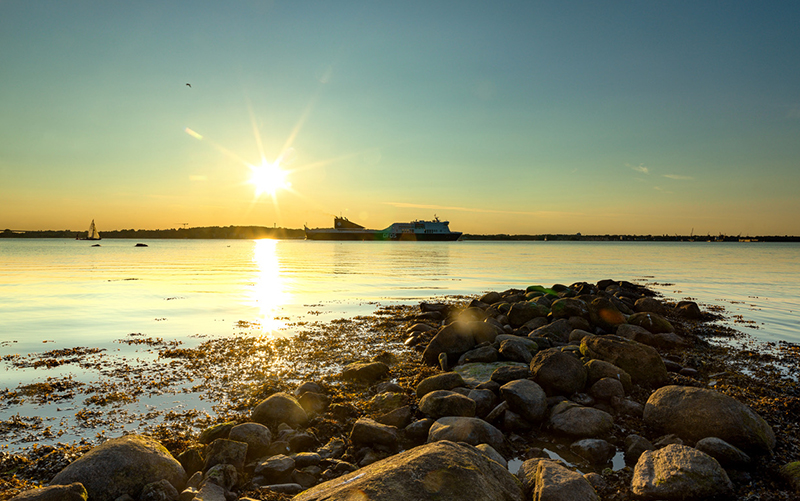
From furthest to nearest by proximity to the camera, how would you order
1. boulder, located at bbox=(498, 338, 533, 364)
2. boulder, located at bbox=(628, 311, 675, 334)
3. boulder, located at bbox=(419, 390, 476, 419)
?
boulder, located at bbox=(628, 311, 675, 334) → boulder, located at bbox=(498, 338, 533, 364) → boulder, located at bbox=(419, 390, 476, 419)

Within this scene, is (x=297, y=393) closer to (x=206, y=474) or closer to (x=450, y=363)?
(x=206, y=474)

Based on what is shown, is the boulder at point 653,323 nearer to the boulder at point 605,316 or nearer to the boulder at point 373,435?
the boulder at point 605,316

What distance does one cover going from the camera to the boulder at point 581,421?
247 inches

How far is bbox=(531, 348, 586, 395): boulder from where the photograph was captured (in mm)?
7355

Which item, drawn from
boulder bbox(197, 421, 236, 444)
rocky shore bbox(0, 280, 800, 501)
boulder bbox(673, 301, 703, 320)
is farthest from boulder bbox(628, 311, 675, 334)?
boulder bbox(197, 421, 236, 444)

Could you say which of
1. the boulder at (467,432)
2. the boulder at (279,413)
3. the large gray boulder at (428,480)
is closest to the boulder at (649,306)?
the boulder at (467,432)

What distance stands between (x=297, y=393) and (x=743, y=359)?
11.3 m

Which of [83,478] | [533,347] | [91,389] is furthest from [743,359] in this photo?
[91,389]

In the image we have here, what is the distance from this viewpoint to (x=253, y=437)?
5.70 metres

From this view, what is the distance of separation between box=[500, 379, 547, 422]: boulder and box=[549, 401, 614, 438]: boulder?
0.84 ft

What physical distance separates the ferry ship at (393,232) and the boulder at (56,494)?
476 feet

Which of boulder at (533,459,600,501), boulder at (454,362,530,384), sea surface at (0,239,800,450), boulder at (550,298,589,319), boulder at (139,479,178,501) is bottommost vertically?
sea surface at (0,239,800,450)

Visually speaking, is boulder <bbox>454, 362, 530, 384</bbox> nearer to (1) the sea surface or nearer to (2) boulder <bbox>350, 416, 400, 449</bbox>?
(2) boulder <bbox>350, 416, 400, 449</bbox>

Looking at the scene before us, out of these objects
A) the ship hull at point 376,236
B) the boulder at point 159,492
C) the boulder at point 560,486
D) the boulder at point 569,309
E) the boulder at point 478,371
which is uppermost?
the ship hull at point 376,236
